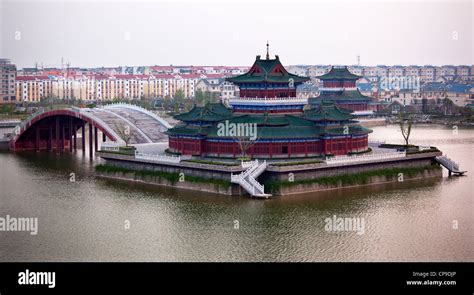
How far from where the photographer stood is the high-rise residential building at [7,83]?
157 metres

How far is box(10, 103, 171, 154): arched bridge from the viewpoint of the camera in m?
74.9

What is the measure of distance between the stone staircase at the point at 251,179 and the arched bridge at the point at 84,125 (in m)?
19.4

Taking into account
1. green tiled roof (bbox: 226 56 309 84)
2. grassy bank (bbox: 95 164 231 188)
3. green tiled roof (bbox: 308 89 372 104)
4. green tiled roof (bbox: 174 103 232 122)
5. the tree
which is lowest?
grassy bank (bbox: 95 164 231 188)

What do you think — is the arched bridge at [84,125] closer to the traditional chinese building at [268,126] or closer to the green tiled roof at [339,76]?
the traditional chinese building at [268,126]

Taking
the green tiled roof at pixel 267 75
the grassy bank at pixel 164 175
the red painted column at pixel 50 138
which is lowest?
the grassy bank at pixel 164 175

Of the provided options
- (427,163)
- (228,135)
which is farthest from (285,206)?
(427,163)

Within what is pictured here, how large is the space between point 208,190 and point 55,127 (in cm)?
3540

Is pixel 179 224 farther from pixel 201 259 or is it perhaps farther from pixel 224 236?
pixel 201 259

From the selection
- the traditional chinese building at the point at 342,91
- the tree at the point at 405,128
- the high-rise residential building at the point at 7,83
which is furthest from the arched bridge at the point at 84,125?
the high-rise residential building at the point at 7,83

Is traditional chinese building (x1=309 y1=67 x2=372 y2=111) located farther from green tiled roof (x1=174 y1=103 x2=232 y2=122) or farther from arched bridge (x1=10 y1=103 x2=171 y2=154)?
green tiled roof (x1=174 y1=103 x2=232 y2=122)

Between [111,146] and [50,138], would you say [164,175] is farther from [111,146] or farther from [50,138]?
[50,138]

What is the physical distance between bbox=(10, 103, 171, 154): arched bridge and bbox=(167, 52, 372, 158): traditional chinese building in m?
10.6

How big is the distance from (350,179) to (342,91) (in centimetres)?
6007

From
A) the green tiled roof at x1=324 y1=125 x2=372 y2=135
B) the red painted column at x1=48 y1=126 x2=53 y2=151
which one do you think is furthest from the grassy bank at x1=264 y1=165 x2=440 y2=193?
the red painted column at x1=48 y1=126 x2=53 y2=151
